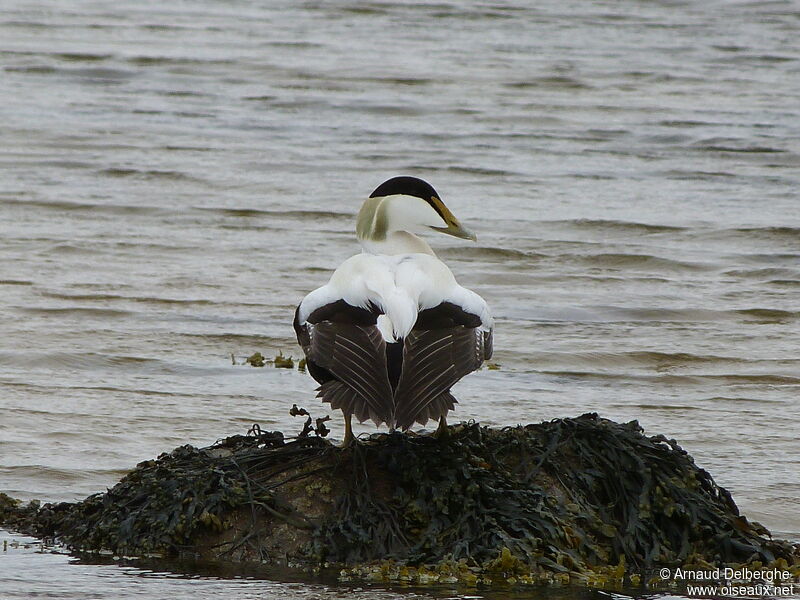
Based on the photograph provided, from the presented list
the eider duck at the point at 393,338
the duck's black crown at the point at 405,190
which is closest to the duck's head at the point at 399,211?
the duck's black crown at the point at 405,190

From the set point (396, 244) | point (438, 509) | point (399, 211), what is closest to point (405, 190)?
point (399, 211)

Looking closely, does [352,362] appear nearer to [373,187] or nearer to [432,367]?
[432,367]

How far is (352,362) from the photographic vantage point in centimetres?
514

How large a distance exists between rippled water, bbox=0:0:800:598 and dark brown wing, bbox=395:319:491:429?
2.28ft

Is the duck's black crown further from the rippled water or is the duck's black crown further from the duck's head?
the rippled water

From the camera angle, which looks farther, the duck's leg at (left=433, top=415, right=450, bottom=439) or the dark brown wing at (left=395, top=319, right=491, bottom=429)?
the duck's leg at (left=433, top=415, right=450, bottom=439)

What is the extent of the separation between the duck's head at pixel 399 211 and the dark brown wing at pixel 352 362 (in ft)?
1.96

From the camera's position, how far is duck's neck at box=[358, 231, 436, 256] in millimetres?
5801

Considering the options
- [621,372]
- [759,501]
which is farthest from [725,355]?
[759,501]

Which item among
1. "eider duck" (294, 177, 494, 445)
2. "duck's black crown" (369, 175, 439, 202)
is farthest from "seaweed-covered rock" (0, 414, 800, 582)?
"duck's black crown" (369, 175, 439, 202)

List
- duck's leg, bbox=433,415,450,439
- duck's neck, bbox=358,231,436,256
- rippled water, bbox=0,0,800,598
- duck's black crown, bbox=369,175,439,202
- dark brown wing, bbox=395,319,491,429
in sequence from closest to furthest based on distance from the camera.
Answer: dark brown wing, bbox=395,319,491,429
duck's leg, bbox=433,415,450,439
duck's neck, bbox=358,231,436,256
duck's black crown, bbox=369,175,439,202
rippled water, bbox=0,0,800,598

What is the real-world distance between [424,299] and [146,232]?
6.87 meters

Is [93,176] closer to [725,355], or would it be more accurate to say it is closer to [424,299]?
[725,355]

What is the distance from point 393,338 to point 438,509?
59 centimetres
